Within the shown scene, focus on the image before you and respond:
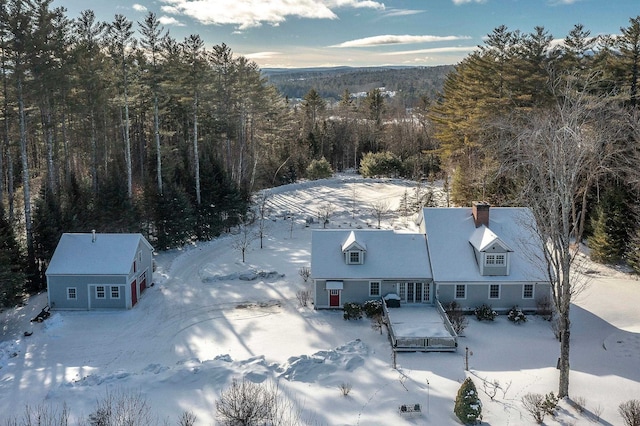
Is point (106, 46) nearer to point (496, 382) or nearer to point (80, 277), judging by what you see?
point (80, 277)

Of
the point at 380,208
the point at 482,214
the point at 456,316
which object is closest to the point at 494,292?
the point at 456,316

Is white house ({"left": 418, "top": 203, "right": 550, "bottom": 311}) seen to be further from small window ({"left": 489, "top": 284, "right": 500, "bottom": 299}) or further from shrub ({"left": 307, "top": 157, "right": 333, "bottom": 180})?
shrub ({"left": 307, "top": 157, "right": 333, "bottom": 180})

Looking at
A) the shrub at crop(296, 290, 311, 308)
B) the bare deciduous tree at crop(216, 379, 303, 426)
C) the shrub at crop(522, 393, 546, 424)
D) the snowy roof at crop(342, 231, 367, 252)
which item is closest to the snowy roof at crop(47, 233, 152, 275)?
the shrub at crop(296, 290, 311, 308)

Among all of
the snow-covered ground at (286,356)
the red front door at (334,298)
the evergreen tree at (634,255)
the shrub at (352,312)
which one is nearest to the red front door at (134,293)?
the snow-covered ground at (286,356)

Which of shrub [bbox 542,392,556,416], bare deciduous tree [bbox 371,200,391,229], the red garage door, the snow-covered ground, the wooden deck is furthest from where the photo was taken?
bare deciduous tree [bbox 371,200,391,229]

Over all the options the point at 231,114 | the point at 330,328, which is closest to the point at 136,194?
the point at 231,114

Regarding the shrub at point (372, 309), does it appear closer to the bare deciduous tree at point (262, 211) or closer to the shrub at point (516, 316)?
the shrub at point (516, 316)

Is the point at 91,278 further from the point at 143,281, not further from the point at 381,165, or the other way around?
the point at 381,165
